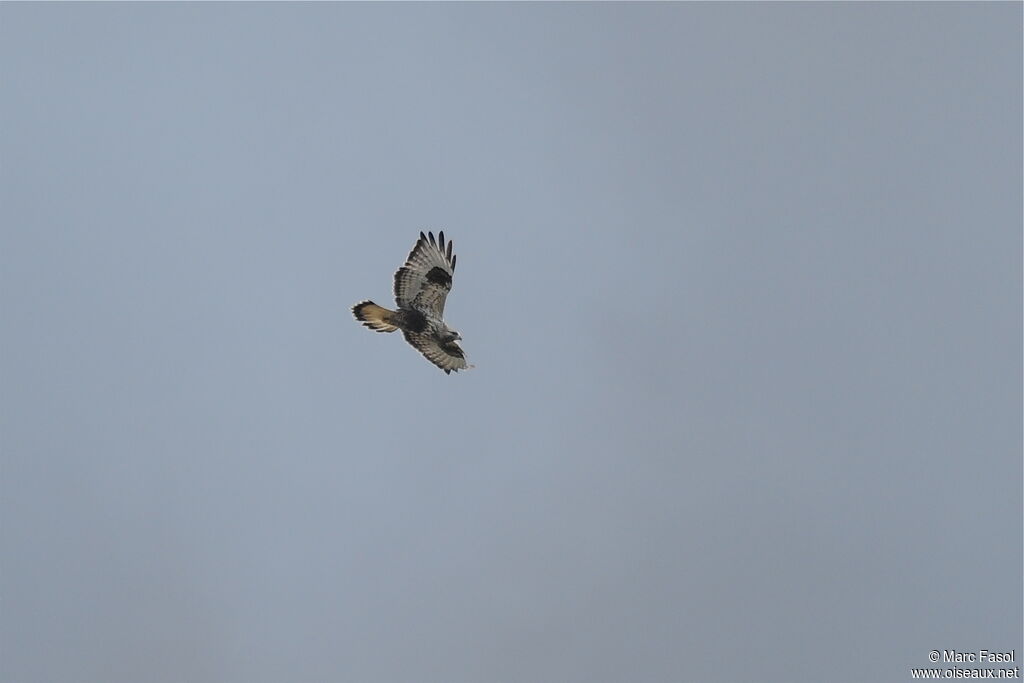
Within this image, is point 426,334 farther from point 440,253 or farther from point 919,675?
point 919,675

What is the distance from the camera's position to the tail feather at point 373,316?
2150cm

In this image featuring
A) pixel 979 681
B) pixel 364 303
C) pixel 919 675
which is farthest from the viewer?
pixel 919 675

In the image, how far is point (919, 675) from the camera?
42062 mm

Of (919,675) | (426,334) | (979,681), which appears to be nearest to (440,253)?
(426,334)

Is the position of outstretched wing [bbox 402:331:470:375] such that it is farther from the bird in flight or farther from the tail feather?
the tail feather

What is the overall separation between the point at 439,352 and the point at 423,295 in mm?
1153

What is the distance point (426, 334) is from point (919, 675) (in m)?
27.2

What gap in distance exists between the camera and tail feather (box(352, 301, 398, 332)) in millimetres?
21500

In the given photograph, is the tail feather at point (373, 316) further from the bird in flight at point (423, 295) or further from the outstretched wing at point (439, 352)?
the outstretched wing at point (439, 352)

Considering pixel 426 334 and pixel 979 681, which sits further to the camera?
pixel 979 681

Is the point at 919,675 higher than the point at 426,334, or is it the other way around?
the point at 919,675

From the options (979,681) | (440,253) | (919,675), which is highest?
(919,675)

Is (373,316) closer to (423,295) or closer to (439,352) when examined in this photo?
(423,295)

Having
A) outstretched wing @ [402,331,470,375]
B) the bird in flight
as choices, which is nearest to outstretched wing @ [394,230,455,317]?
→ the bird in flight
